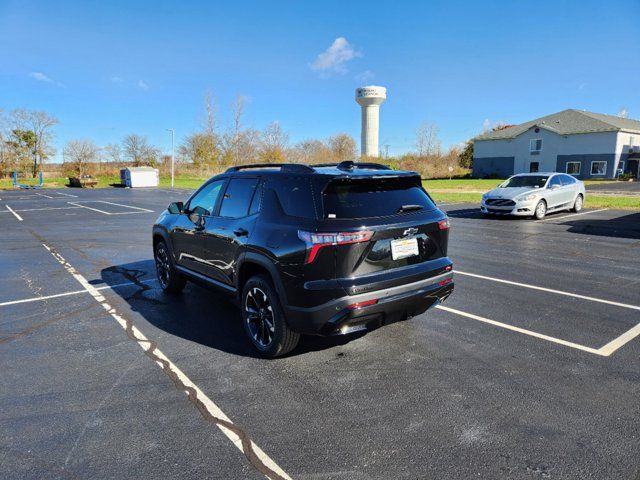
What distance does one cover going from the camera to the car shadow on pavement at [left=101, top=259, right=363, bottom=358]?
177 inches

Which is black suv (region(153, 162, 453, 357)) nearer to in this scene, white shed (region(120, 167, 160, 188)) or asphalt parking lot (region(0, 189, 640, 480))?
asphalt parking lot (region(0, 189, 640, 480))

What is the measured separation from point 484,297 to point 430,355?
2234 mm

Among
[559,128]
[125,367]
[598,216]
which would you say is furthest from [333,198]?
[559,128]

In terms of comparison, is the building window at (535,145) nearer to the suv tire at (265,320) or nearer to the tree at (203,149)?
the tree at (203,149)

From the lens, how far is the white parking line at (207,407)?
2.66 meters

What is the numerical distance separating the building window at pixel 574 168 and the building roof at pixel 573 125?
3.54m

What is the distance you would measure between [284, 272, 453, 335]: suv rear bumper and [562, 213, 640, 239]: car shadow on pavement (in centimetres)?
987

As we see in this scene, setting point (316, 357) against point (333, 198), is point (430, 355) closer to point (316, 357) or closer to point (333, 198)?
point (316, 357)

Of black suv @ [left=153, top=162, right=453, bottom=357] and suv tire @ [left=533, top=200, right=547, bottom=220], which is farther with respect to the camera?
suv tire @ [left=533, top=200, right=547, bottom=220]

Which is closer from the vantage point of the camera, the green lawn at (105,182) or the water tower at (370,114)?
the green lawn at (105,182)

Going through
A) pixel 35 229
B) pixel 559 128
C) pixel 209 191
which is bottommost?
pixel 35 229

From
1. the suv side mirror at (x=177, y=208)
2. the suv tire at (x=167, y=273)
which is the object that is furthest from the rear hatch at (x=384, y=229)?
the suv tire at (x=167, y=273)

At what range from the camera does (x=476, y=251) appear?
9.43 meters

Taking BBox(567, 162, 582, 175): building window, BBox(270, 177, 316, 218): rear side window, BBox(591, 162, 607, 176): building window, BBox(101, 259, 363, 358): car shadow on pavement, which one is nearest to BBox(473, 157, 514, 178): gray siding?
BBox(567, 162, 582, 175): building window
